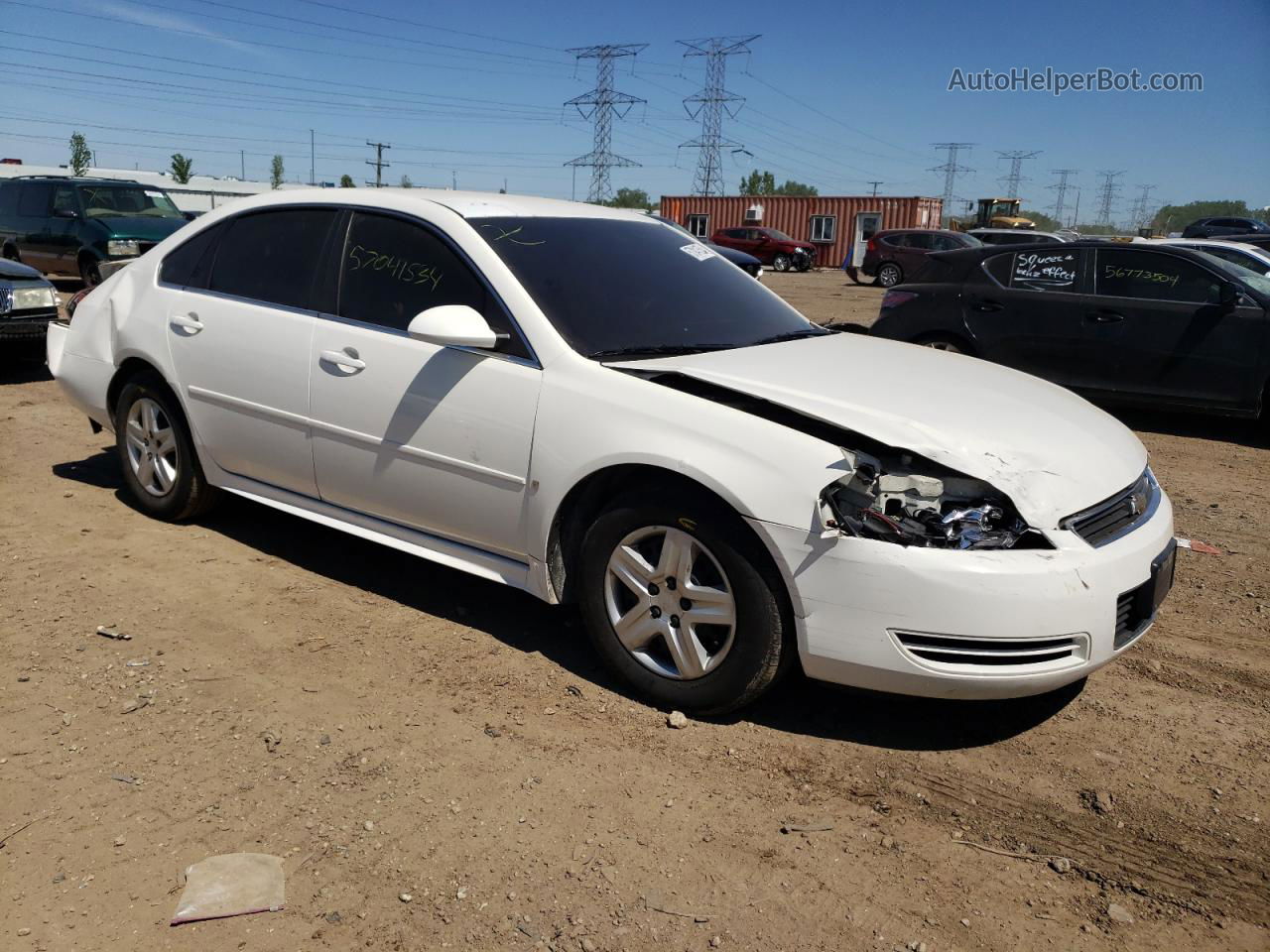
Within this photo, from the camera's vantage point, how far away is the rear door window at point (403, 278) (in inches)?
151

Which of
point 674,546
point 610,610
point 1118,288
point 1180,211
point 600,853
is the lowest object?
point 600,853

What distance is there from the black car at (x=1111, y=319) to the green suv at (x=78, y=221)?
11.2 meters

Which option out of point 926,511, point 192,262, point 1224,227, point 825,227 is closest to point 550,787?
point 926,511

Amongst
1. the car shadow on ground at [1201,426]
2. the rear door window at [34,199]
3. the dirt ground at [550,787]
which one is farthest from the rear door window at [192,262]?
the rear door window at [34,199]

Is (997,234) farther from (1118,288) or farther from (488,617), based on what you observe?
(488,617)

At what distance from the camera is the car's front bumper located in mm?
2928

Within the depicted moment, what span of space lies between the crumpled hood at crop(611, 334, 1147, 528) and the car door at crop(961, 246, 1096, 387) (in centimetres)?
452

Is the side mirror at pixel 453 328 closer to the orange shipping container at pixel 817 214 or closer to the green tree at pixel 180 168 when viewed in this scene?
the orange shipping container at pixel 817 214

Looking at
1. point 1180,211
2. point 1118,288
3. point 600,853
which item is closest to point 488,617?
point 600,853

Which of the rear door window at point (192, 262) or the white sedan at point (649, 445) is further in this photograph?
the rear door window at point (192, 262)

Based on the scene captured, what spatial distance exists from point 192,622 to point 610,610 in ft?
5.77

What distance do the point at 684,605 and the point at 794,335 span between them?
154 cm

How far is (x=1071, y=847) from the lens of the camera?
2.82 meters

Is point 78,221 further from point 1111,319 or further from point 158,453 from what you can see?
point 1111,319
